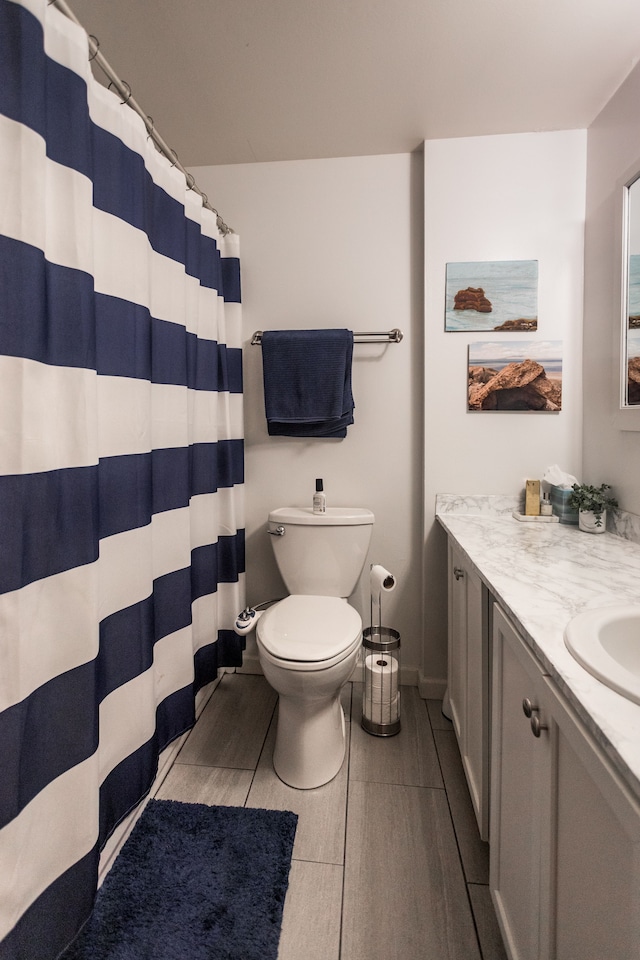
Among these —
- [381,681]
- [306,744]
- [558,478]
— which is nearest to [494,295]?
[558,478]

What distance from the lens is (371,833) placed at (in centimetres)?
→ 125

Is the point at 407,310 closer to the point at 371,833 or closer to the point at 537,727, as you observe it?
the point at 537,727

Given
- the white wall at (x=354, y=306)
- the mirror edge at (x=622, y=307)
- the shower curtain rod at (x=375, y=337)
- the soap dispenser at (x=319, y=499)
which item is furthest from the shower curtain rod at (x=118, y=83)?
the mirror edge at (x=622, y=307)

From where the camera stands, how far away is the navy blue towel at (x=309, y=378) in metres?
1.81

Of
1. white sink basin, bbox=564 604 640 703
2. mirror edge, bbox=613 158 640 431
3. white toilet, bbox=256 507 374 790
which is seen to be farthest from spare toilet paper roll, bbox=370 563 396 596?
mirror edge, bbox=613 158 640 431

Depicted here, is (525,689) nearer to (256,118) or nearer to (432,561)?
(432,561)

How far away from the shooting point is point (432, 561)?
1.89 m

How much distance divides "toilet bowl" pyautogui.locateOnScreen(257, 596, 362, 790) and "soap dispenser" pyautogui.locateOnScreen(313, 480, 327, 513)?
0.43 metres

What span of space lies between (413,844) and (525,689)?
0.74 meters

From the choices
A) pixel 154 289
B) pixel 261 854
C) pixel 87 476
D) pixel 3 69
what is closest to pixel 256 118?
pixel 154 289

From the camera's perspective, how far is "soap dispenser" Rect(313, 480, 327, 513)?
6.01 ft

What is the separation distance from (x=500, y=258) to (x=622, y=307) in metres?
0.52

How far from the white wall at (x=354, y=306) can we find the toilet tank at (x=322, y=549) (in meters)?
0.19

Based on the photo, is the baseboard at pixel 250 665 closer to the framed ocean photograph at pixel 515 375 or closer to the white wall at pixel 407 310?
the white wall at pixel 407 310
